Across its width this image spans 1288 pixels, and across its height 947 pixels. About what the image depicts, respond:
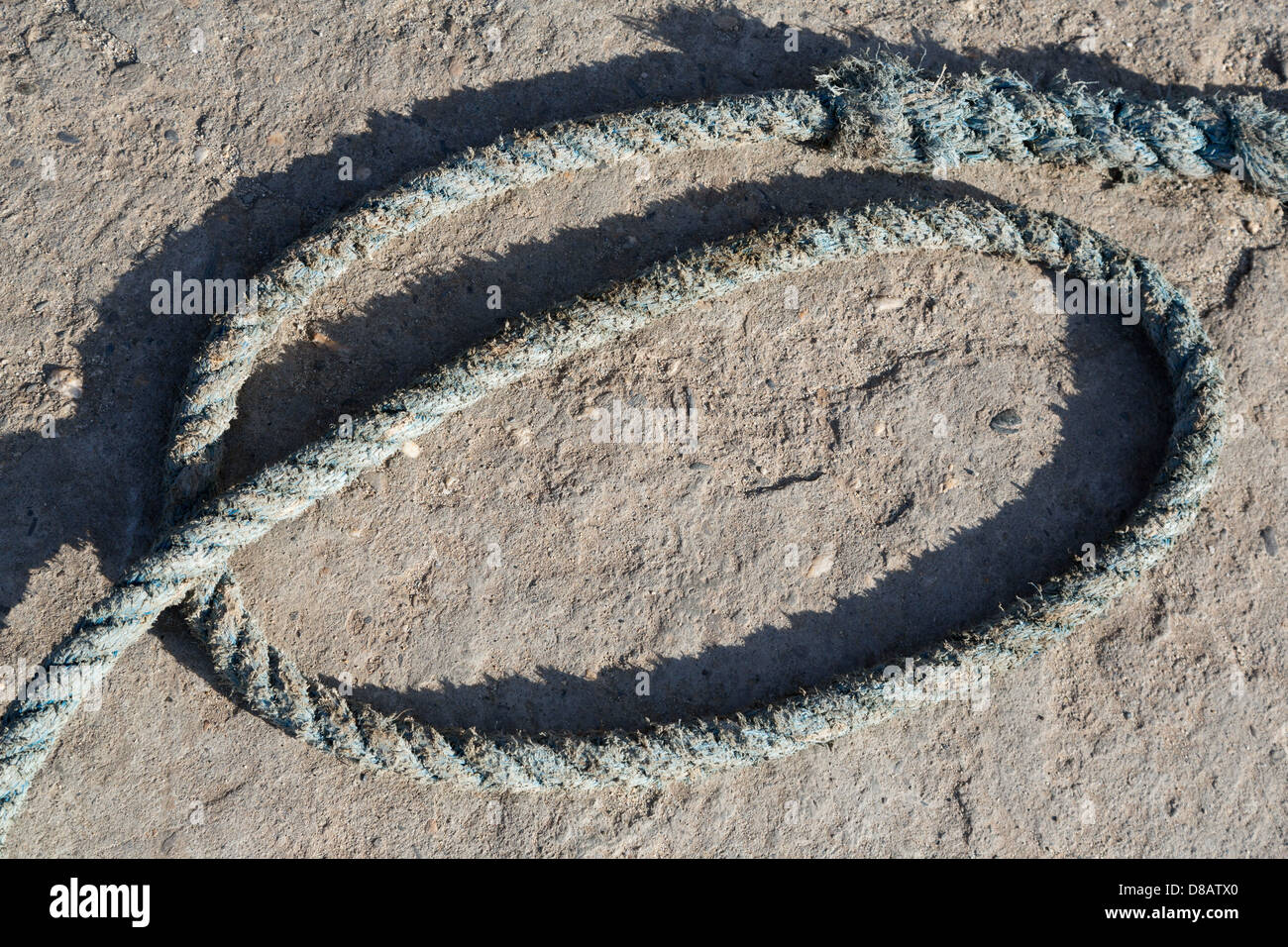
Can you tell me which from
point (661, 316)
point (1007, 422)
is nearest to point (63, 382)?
point (661, 316)

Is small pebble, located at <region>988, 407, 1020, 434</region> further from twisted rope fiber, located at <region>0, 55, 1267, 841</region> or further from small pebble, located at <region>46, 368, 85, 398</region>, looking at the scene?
small pebble, located at <region>46, 368, 85, 398</region>

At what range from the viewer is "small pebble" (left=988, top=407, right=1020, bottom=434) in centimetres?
313

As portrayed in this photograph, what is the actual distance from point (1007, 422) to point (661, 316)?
51.1 inches

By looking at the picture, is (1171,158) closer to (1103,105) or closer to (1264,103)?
(1103,105)

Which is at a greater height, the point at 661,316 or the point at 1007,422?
the point at 661,316

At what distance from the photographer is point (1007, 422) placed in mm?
3127

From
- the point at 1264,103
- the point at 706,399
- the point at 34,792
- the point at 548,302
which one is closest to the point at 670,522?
the point at 706,399

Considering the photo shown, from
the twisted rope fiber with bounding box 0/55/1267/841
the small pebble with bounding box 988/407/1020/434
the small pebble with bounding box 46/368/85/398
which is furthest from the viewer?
the small pebble with bounding box 988/407/1020/434

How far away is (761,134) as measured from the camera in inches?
123

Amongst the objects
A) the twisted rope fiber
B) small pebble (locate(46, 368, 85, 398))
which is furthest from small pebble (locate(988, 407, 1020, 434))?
small pebble (locate(46, 368, 85, 398))

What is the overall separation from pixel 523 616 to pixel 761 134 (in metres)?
1.91

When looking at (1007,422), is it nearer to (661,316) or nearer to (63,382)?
(661,316)

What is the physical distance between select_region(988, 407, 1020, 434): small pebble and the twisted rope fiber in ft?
1.65
